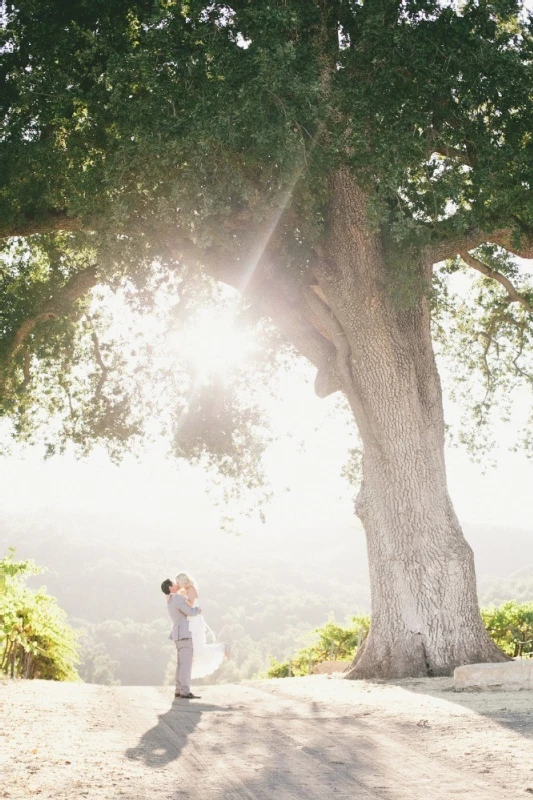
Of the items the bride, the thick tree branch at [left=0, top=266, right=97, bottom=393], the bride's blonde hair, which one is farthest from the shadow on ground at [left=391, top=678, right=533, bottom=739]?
the thick tree branch at [left=0, top=266, right=97, bottom=393]

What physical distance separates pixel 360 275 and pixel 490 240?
270cm

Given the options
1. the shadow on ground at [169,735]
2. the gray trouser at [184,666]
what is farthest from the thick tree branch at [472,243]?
the shadow on ground at [169,735]

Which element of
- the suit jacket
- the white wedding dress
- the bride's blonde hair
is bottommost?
the white wedding dress

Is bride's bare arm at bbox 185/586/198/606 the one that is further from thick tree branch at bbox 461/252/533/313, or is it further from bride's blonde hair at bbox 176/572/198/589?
thick tree branch at bbox 461/252/533/313

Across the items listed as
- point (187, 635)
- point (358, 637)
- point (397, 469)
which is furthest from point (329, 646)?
point (187, 635)

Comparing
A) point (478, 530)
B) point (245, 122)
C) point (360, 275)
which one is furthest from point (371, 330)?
point (478, 530)

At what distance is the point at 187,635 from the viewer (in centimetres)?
960

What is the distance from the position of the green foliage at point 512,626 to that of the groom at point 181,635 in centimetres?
1027

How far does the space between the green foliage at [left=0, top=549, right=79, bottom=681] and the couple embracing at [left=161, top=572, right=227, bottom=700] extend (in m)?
4.36

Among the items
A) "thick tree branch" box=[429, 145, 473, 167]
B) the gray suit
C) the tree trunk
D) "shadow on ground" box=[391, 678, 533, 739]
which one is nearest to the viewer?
"shadow on ground" box=[391, 678, 533, 739]

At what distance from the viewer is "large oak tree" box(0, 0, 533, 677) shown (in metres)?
10.6

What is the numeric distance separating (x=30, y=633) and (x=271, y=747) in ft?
32.8

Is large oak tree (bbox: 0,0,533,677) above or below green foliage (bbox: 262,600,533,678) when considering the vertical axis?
above

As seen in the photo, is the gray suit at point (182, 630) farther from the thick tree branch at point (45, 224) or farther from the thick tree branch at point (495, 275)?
the thick tree branch at point (495, 275)
